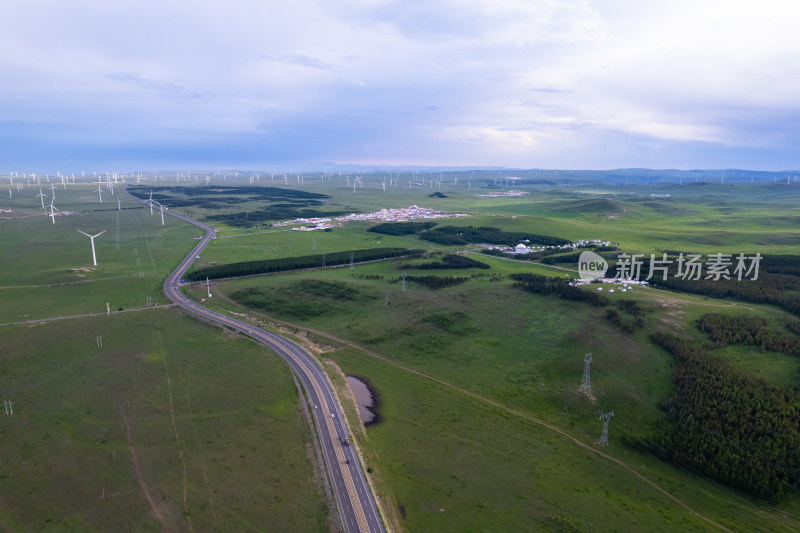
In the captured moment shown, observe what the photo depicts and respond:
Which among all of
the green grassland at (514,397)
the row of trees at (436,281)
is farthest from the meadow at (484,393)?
the row of trees at (436,281)

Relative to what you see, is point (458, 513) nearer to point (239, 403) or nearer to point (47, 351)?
point (239, 403)

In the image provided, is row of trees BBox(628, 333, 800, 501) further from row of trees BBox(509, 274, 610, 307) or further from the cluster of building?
the cluster of building

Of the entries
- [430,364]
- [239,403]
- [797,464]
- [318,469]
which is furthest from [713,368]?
[239,403]

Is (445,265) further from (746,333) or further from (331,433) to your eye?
(331,433)

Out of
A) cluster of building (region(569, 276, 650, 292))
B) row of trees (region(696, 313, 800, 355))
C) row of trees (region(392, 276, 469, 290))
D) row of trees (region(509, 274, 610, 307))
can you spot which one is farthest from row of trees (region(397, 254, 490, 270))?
row of trees (region(696, 313, 800, 355))

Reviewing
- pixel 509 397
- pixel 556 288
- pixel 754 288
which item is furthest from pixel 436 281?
pixel 754 288

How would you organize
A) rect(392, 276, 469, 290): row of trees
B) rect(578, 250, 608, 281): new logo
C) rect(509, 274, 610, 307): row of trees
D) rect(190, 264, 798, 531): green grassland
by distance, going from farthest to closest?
rect(578, 250, 608, 281): new logo → rect(392, 276, 469, 290): row of trees → rect(509, 274, 610, 307): row of trees → rect(190, 264, 798, 531): green grassland
